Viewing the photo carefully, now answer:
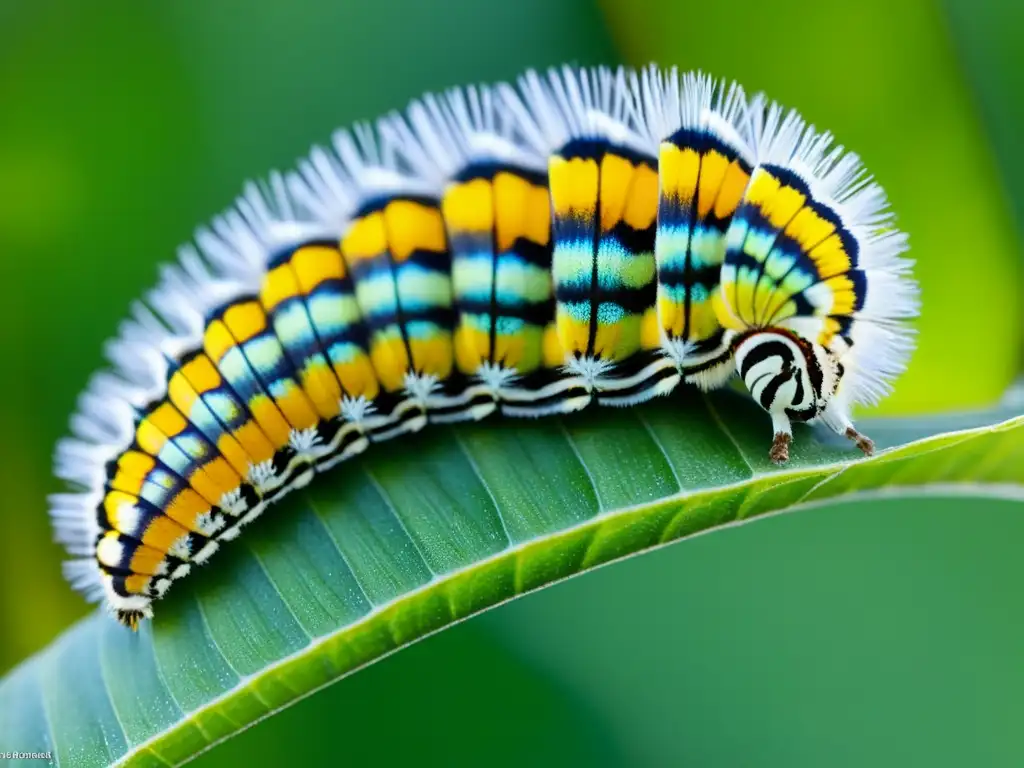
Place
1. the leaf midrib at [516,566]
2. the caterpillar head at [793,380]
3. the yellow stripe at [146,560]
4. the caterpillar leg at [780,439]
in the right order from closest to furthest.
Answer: the leaf midrib at [516,566] < the caterpillar leg at [780,439] < the caterpillar head at [793,380] < the yellow stripe at [146,560]

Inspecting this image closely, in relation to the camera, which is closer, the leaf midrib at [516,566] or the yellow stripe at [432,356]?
the leaf midrib at [516,566]

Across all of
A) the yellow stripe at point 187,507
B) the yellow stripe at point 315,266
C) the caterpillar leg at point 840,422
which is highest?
the yellow stripe at point 315,266

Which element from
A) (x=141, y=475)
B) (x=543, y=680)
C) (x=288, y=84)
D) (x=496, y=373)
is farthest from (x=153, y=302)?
(x=543, y=680)

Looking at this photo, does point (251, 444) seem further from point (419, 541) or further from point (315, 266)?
point (419, 541)

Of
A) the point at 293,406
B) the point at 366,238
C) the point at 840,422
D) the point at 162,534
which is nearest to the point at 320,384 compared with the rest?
the point at 293,406

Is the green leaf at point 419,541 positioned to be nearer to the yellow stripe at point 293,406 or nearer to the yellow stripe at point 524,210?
the yellow stripe at point 293,406

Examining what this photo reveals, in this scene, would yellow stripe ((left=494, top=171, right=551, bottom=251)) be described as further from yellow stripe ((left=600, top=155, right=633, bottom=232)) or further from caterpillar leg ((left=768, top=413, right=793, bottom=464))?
caterpillar leg ((left=768, top=413, right=793, bottom=464))

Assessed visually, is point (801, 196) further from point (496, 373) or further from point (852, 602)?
point (852, 602)

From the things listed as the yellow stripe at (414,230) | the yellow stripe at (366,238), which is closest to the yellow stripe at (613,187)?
the yellow stripe at (414,230)
